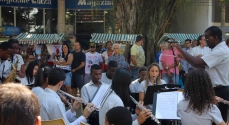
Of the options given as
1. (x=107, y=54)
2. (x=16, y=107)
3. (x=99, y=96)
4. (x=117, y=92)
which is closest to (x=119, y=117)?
(x=117, y=92)

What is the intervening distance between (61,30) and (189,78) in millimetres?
14912

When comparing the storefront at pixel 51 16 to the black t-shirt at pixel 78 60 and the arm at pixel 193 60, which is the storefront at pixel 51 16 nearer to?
the black t-shirt at pixel 78 60

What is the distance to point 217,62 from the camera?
4.97 metres

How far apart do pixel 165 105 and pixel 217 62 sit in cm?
105

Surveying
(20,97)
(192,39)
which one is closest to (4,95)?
(20,97)

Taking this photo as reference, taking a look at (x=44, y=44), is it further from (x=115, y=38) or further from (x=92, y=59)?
(x=115, y=38)

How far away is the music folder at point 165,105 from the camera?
4.42m

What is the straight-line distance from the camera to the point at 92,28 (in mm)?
19594

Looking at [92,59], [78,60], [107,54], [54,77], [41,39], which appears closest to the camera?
[54,77]

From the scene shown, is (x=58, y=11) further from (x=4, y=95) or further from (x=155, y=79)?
(x=4, y=95)

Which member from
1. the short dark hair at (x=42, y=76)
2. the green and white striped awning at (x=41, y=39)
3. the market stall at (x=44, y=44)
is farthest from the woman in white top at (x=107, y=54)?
the short dark hair at (x=42, y=76)

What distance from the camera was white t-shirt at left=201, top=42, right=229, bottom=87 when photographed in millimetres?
4945

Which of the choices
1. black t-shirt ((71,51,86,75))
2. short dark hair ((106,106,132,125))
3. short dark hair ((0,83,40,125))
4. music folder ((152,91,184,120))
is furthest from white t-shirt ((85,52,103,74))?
short dark hair ((0,83,40,125))

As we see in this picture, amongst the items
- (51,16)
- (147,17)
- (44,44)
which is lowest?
(44,44)
